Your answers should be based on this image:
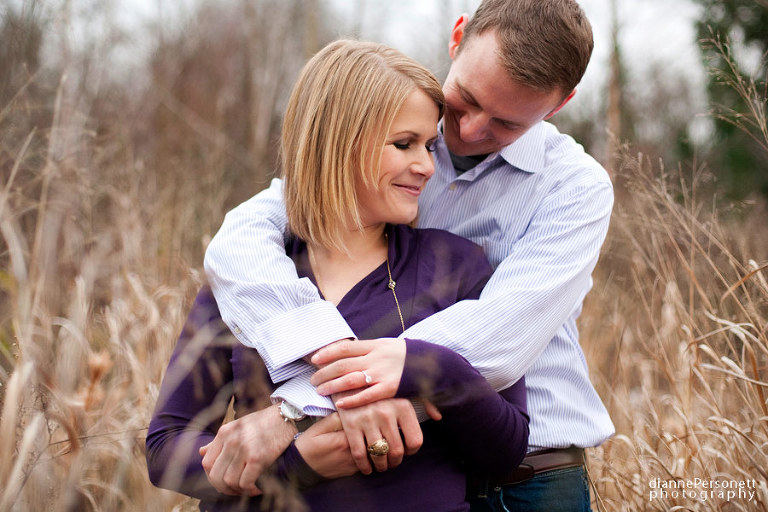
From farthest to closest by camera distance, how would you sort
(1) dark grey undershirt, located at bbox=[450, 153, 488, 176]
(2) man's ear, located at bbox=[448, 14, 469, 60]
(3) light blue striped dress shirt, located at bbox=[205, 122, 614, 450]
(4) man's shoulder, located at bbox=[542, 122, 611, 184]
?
1. (2) man's ear, located at bbox=[448, 14, 469, 60]
2. (1) dark grey undershirt, located at bbox=[450, 153, 488, 176]
3. (4) man's shoulder, located at bbox=[542, 122, 611, 184]
4. (3) light blue striped dress shirt, located at bbox=[205, 122, 614, 450]

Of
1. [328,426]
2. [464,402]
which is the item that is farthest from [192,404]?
[464,402]

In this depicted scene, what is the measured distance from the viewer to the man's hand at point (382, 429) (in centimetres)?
142

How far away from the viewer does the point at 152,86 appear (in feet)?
27.7

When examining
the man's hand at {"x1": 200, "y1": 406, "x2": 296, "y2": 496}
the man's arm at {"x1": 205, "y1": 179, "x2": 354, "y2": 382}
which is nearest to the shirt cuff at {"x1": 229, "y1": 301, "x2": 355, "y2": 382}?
the man's arm at {"x1": 205, "y1": 179, "x2": 354, "y2": 382}

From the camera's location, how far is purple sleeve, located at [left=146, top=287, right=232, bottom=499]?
5.03ft

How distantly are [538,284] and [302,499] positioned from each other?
2.26ft

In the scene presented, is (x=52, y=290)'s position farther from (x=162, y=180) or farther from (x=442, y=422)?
(x=162, y=180)

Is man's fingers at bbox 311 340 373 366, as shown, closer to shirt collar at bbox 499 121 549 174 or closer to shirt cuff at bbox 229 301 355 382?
shirt cuff at bbox 229 301 355 382

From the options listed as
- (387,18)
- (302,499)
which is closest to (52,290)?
(302,499)

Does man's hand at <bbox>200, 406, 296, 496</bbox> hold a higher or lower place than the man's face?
lower

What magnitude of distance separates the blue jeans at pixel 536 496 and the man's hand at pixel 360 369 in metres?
0.53

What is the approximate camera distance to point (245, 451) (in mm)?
1445

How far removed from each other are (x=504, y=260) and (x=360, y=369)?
19.9 inches

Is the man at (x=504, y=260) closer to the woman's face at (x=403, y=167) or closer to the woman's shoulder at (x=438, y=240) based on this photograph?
the woman's shoulder at (x=438, y=240)
